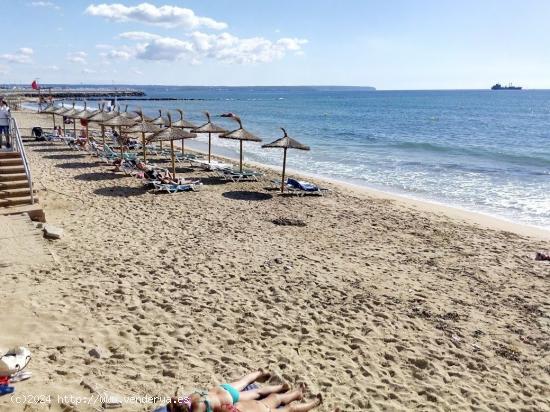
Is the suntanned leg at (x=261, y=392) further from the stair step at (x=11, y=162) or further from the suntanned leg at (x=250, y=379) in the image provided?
the stair step at (x=11, y=162)

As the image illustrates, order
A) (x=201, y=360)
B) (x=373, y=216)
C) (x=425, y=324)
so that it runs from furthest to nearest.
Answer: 1. (x=373, y=216)
2. (x=425, y=324)
3. (x=201, y=360)

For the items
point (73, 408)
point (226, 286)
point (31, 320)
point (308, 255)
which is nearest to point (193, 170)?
point (308, 255)

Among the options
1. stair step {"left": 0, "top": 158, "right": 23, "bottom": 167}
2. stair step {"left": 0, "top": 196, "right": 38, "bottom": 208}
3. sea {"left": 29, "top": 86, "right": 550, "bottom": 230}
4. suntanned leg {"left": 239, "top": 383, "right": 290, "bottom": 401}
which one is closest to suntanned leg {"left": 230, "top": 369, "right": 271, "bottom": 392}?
suntanned leg {"left": 239, "top": 383, "right": 290, "bottom": 401}

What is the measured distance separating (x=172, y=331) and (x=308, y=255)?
11.7 feet

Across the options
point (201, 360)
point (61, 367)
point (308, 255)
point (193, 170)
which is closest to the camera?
point (61, 367)

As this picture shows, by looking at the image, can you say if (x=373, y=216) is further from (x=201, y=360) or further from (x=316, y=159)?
(x=316, y=159)

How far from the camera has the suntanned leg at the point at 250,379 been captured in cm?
394

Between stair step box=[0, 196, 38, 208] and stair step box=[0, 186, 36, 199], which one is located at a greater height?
stair step box=[0, 186, 36, 199]

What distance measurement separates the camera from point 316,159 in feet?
79.2

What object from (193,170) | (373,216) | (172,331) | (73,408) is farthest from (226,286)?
(193,170)

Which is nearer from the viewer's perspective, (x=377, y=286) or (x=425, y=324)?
(x=425, y=324)

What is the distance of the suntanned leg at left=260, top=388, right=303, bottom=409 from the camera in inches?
151

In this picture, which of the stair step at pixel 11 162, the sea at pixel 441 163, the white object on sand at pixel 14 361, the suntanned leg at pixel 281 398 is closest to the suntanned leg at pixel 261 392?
the suntanned leg at pixel 281 398

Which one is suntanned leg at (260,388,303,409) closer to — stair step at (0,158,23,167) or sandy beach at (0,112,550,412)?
sandy beach at (0,112,550,412)
